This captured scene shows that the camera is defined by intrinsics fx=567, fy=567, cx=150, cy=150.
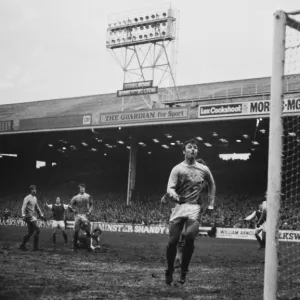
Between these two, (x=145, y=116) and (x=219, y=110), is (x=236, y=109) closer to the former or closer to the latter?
(x=219, y=110)

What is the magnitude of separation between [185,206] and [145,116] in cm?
2876

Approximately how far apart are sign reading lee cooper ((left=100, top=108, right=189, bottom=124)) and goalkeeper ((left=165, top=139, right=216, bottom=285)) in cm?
2657

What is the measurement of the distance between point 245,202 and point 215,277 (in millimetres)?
28396

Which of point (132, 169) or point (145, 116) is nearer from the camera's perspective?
point (145, 116)

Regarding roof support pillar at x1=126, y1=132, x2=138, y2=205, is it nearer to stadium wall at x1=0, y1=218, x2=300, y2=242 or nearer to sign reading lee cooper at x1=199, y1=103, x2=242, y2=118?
stadium wall at x1=0, y1=218, x2=300, y2=242

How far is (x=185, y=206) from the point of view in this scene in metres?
8.28

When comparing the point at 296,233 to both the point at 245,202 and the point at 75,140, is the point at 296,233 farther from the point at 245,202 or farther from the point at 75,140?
the point at 75,140

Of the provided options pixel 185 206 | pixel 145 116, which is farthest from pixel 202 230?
pixel 185 206

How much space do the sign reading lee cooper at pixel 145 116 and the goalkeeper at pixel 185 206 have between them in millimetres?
26567

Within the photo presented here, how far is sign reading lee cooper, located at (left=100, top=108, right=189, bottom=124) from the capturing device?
3525cm

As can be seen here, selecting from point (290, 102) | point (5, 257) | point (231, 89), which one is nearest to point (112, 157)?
point (231, 89)

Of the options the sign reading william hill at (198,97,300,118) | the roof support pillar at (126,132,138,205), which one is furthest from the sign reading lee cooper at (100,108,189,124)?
the roof support pillar at (126,132,138,205)

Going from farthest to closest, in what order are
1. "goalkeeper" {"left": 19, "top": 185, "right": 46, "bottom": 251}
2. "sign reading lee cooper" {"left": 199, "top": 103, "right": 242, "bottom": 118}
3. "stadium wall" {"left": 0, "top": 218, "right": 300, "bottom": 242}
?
1. "sign reading lee cooper" {"left": 199, "top": 103, "right": 242, "bottom": 118}
2. "stadium wall" {"left": 0, "top": 218, "right": 300, "bottom": 242}
3. "goalkeeper" {"left": 19, "top": 185, "right": 46, "bottom": 251}

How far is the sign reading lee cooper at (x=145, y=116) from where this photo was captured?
3525 centimetres
